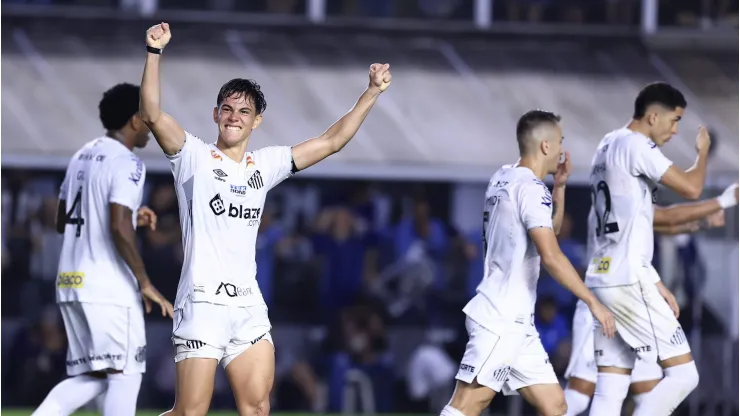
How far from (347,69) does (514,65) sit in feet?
5.93

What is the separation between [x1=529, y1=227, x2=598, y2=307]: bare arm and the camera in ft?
24.6

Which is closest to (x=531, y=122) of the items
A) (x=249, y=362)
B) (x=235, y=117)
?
(x=235, y=117)

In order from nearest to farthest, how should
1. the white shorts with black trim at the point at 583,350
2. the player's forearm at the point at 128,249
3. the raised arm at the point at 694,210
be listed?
the player's forearm at the point at 128,249 → the raised arm at the point at 694,210 → the white shorts with black trim at the point at 583,350

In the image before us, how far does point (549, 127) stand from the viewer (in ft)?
25.9

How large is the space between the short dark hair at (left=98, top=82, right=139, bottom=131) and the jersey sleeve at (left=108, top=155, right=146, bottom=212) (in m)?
0.28

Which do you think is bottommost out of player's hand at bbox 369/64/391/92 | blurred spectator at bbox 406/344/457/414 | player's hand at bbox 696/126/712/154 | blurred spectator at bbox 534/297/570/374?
blurred spectator at bbox 406/344/457/414

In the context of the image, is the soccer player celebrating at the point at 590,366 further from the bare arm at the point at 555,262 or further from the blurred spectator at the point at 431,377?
the blurred spectator at the point at 431,377

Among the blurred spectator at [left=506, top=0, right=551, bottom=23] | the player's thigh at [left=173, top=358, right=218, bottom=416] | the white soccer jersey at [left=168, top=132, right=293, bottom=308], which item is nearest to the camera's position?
the player's thigh at [left=173, top=358, right=218, bottom=416]

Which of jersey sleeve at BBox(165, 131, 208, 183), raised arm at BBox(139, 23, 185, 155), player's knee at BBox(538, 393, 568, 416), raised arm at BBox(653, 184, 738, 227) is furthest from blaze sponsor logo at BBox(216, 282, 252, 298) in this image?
raised arm at BBox(653, 184, 738, 227)

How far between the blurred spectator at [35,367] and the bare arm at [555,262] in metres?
6.92

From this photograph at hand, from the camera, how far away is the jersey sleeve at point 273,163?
6.96 m

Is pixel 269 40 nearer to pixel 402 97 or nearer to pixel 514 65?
pixel 402 97

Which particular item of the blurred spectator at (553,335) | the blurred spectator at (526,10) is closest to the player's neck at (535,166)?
the blurred spectator at (553,335)

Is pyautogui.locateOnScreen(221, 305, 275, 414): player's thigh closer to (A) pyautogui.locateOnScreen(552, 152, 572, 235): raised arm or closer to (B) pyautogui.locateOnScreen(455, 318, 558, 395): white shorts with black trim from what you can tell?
(B) pyautogui.locateOnScreen(455, 318, 558, 395): white shorts with black trim
